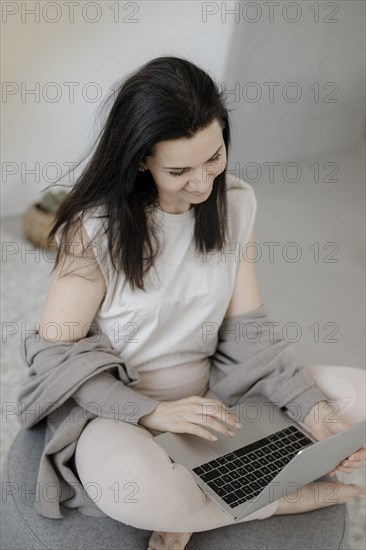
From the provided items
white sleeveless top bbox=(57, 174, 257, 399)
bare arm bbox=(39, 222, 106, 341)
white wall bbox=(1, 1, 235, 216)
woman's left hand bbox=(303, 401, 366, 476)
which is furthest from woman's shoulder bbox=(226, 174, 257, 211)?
white wall bbox=(1, 1, 235, 216)

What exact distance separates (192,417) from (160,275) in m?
0.31

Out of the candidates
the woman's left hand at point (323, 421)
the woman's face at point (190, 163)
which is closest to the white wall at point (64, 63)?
the woman's face at point (190, 163)

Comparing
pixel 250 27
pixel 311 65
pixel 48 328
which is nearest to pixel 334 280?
pixel 311 65

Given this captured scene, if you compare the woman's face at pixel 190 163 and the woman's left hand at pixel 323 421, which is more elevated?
the woman's face at pixel 190 163

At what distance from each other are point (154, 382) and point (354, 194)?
0.93 meters

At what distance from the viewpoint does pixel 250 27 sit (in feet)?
7.77

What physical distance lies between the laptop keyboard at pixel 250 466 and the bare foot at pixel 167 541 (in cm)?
13

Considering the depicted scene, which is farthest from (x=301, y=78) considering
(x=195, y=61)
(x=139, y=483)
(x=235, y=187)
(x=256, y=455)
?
(x=139, y=483)

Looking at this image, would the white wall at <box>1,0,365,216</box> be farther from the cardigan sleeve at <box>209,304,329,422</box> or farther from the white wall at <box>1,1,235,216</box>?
the cardigan sleeve at <box>209,304,329,422</box>

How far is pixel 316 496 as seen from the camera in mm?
1701

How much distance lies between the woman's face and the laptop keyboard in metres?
0.50

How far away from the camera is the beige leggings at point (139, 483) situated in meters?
1.51

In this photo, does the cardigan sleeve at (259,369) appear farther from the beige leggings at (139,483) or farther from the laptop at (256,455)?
the beige leggings at (139,483)

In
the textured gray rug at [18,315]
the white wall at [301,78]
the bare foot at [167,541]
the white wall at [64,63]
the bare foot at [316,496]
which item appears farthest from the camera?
the white wall at [64,63]
